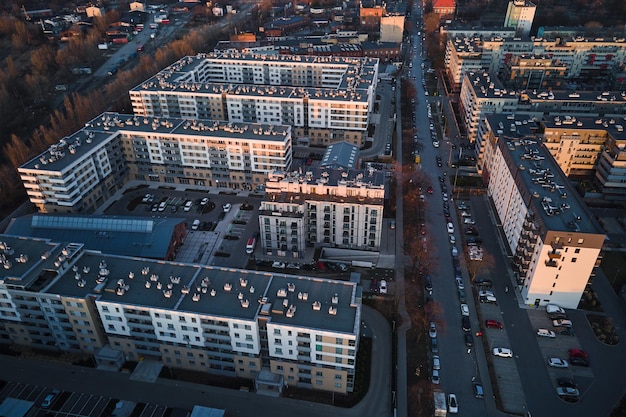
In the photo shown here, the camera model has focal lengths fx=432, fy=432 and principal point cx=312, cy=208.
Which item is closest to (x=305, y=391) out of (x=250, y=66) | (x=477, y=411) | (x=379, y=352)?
(x=379, y=352)

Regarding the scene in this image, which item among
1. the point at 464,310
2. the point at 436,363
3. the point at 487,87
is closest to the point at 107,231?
the point at 436,363

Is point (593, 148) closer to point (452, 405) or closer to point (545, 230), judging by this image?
point (545, 230)

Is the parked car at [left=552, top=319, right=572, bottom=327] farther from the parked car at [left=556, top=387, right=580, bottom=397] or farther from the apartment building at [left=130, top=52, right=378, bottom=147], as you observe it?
the apartment building at [left=130, top=52, right=378, bottom=147]

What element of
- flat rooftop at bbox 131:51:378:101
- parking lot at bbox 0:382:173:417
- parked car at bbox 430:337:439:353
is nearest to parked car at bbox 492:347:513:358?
parked car at bbox 430:337:439:353

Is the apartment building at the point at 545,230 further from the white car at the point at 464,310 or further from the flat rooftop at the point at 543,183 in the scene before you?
the white car at the point at 464,310

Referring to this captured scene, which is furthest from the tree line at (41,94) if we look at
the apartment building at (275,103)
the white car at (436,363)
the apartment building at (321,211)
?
the white car at (436,363)
